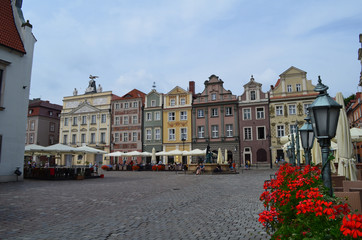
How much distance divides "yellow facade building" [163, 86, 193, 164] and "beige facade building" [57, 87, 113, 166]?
10708mm

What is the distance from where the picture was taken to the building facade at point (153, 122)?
1826 inches

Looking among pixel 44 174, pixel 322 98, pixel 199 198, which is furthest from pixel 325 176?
pixel 44 174

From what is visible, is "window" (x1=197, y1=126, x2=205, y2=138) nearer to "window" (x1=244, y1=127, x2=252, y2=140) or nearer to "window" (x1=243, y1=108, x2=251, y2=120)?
"window" (x1=244, y1=127, x2=252, y2=140)

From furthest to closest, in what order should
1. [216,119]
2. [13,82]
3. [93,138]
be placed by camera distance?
[93,138] → [216,119] → [13,82]

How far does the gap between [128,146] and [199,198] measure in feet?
125

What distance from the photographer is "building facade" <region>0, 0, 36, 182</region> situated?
57.0 feet

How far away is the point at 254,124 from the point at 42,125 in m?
40.7

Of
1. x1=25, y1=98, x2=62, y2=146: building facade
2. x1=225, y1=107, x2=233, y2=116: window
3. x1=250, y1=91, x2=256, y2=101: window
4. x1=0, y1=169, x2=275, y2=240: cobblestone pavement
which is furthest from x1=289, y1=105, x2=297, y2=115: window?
x1=25, y1=98, x2=62, y2=146: building facade

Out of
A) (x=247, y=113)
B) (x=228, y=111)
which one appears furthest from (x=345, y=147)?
(x=228, y=111)

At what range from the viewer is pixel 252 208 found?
850 centimetres

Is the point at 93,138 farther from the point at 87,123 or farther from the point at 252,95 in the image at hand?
the point at 252,95

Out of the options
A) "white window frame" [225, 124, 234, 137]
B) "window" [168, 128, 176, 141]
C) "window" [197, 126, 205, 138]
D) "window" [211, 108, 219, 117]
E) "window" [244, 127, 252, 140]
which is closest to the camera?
"window" [244, 127, 252, 140]

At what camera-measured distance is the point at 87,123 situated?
167ft

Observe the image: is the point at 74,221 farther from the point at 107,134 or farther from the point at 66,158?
the point at 66,158
